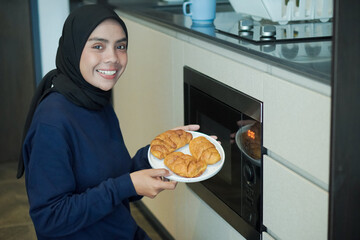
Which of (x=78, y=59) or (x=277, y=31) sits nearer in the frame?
(x=78, y=59)

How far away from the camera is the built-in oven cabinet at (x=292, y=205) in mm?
1410

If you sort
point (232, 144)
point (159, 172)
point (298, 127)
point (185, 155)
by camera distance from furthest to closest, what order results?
point (232, 144) < point (185, 155) < point (159, 172) < point (298, 127)

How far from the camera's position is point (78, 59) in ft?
5.32

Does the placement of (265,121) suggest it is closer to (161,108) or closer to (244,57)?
(244,57)

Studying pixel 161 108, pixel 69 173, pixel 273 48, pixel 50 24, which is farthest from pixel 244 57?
pixel 50 24

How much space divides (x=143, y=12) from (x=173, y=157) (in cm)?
117

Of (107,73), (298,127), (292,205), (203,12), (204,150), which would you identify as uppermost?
(203,12)

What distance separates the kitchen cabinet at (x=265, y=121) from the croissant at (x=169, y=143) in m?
0.22

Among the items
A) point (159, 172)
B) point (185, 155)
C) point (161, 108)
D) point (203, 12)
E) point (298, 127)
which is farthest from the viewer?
point (161, 108)

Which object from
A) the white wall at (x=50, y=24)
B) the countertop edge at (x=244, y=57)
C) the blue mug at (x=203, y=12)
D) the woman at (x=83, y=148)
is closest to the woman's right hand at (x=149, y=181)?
the woman at (x=83, y=148)

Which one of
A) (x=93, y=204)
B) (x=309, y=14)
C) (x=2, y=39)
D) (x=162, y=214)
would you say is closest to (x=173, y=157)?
(x=93, y=204)

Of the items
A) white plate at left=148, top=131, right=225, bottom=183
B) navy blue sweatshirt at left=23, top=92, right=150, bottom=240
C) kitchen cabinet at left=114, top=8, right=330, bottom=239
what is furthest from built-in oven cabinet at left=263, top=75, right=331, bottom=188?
navy blue sweatshirt at left=23, top=92, right=150, bottom=240

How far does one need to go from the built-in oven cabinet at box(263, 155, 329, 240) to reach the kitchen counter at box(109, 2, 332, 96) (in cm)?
25

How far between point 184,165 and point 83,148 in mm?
273
